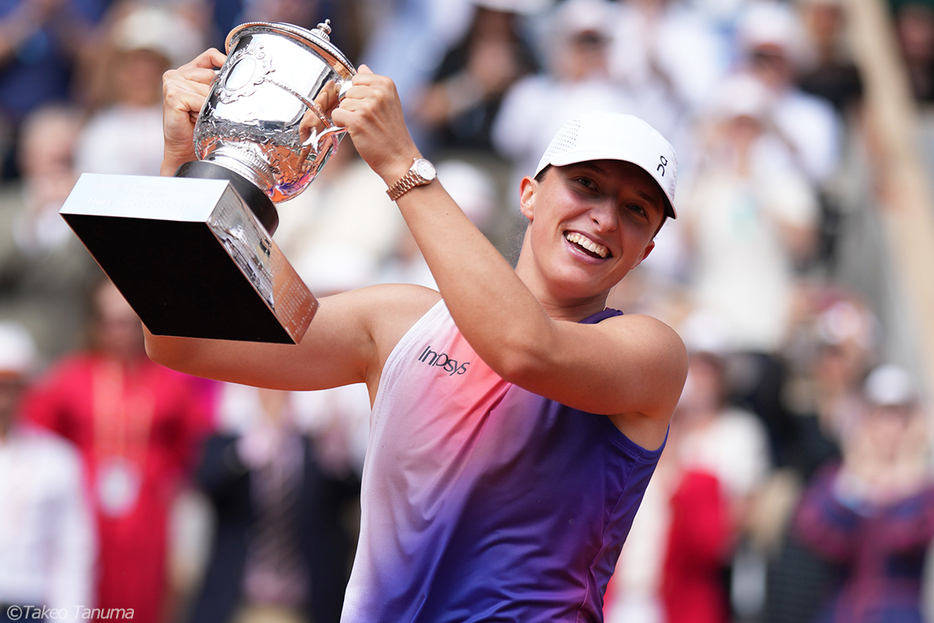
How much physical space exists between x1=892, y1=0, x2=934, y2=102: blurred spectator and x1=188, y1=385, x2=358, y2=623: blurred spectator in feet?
20.7

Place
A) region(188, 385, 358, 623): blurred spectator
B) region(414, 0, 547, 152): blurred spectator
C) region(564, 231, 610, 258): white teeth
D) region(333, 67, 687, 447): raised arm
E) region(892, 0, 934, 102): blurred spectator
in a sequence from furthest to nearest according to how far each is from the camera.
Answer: region(892, 0, 934, 102): blurred spectator, region(414, 0, 547, 152): blurred spectator, region(188, 385, 358, 623): blurred spectator, region(564, 231, 610, 258): white teeth, region(333, 67, 687, 447): raised arm

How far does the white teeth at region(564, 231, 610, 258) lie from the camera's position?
2.37 meters

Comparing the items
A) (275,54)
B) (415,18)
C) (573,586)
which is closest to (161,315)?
(275,54)

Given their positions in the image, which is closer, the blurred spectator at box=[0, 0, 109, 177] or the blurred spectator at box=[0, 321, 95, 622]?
the blurred spectator at box=[0, 321, 95, 622]

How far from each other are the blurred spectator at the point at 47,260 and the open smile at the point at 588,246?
16.2 feet

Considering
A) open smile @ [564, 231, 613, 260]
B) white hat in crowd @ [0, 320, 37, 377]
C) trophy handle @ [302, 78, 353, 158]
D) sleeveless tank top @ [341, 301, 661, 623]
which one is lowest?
sleeveless tank top @ [341, 301, 661, 623]

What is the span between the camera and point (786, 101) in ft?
24.9

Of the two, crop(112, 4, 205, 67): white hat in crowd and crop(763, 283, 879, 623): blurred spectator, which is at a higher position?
crop(112, 4, 205, 67): white hat in crowd

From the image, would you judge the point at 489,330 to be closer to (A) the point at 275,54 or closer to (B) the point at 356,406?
(A) the point at 275,54

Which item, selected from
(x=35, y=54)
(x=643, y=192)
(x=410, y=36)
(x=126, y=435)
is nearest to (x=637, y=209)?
(x=643, y=192)

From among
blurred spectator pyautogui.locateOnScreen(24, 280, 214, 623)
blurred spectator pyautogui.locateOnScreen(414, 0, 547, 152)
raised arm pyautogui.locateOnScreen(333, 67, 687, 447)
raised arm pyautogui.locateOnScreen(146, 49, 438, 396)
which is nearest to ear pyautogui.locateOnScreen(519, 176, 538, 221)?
raised arm pyautogui.locateOnScreen(146, 49, 438, 396)

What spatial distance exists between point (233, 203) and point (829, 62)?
22.7 ft

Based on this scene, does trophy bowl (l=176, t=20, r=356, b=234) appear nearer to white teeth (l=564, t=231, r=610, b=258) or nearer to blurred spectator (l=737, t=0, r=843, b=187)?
white teeth (l=564, t=231, r=610, b=258)

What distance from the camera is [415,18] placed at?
377 inches
